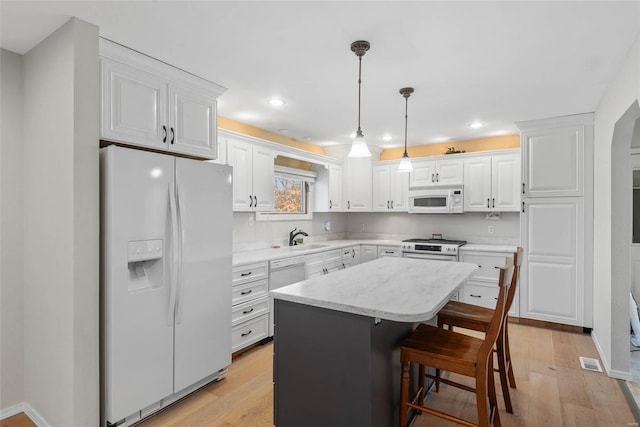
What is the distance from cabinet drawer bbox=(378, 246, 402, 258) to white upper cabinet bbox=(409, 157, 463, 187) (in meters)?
0.98

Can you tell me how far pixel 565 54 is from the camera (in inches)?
92.7

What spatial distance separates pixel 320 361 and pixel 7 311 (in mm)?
2131

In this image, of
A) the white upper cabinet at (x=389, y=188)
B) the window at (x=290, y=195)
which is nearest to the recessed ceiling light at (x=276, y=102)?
the window at (x=290, y=195)

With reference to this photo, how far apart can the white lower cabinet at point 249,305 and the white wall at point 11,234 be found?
1447 mm

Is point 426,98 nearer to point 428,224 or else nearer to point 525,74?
point 525,74

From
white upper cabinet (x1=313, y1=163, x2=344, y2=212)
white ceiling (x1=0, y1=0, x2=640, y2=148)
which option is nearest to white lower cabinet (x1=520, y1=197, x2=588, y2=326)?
white ceiling (x1=0, y1=0, x2=640, y2=148)

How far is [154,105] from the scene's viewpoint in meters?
2.39

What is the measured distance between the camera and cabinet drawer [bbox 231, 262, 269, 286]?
10.1ft

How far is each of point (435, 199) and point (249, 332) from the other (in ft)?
10.1

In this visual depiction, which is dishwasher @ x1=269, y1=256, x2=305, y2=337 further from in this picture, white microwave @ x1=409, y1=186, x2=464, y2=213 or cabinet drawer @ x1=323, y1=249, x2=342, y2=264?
white microwave @ x1=409, y1=186, x2=464, y2=213

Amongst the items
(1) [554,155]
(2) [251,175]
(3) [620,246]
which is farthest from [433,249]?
(2) [251,175]

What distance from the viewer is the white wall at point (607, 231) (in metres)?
2.57

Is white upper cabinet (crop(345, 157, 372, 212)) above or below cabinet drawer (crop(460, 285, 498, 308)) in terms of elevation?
above

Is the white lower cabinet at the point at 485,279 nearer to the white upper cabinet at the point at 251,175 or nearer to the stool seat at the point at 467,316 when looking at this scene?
the stool seat at the point at 467,316
